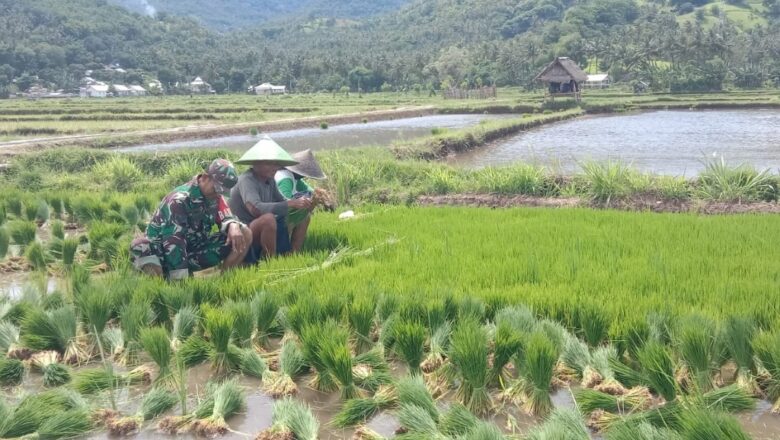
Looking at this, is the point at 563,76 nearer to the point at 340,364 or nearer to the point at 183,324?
the point at 183,324

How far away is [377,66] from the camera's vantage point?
210 ft

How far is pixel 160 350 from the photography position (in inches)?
132

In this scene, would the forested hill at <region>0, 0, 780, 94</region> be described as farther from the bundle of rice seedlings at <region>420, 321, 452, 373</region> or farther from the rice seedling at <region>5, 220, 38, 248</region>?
the bundle of rice seedlings at <region>420, 321, 452, 373</region>

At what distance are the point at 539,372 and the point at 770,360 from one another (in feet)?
3.38

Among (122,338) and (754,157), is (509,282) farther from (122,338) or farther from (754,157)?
(754,157)

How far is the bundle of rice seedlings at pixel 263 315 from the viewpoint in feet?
12.8

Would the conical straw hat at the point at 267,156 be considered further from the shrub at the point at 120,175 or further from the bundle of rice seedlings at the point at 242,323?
the shrub at the point at 120,175

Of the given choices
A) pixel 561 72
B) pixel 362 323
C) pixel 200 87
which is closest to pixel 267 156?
pixel 362 323

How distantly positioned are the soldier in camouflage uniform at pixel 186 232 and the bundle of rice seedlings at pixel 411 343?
5.80 feet

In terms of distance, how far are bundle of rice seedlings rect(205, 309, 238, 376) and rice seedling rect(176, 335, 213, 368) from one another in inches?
1.7

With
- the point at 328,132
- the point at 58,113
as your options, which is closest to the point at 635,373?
the point at 328,132

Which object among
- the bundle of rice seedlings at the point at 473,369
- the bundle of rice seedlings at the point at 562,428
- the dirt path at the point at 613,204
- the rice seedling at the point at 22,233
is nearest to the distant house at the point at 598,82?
the dirt path at the point at 613,204

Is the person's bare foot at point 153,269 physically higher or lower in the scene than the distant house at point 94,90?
lower

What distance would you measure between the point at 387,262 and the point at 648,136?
1525 centimetres
